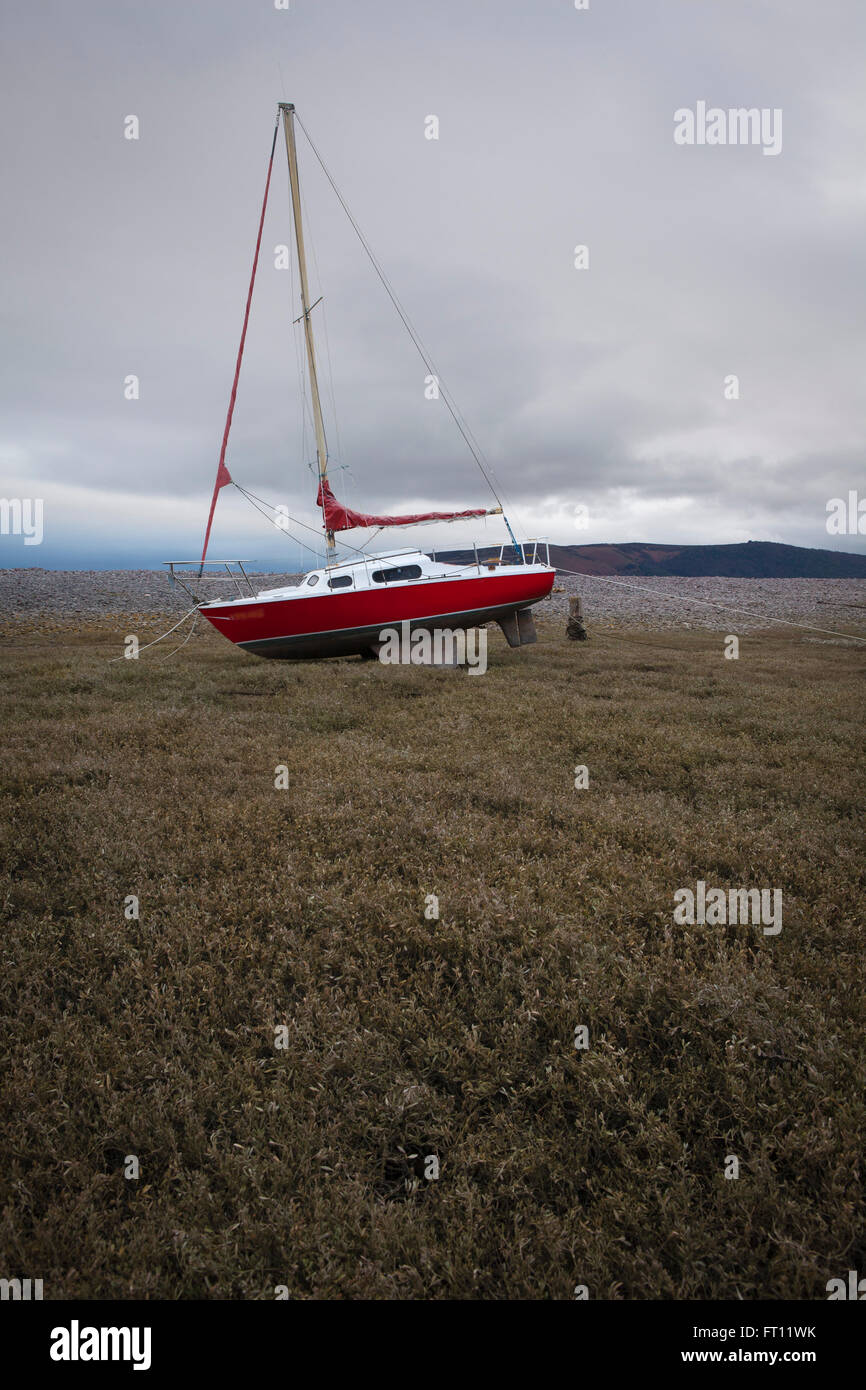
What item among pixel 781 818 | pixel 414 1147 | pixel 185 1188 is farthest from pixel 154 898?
pixel 781 818

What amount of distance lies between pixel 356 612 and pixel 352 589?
2.76 feet

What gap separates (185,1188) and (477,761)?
7.73 metres

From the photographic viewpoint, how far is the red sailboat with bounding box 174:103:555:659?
18859mm

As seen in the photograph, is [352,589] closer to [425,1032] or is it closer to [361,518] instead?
[361,518]

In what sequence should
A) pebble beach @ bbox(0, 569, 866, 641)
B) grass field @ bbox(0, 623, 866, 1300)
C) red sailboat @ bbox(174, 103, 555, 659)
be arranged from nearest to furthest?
grass field @ bbox(0, 623, 866, 1300)
red sailboat @ bbox(174, 103, 555, 659)
pebble beach @ bbox(0, 569, 866, 641)

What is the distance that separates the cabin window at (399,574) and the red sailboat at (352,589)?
0.11 ft

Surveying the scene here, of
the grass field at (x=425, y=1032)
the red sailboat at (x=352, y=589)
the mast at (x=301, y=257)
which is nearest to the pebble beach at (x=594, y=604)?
the red sailboat at (x=352, y=589)

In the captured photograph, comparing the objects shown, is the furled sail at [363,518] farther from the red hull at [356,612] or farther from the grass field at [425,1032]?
the grass field at [425,1032]

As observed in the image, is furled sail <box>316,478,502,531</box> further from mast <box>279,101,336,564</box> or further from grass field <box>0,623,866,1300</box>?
grass field <box>0,623,866,1300</box>

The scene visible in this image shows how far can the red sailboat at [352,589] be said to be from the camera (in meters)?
18.9

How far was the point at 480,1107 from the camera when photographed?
4254 millimetres

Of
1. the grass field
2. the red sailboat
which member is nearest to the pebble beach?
the red sailboat

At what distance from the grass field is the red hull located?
29.6 ft
